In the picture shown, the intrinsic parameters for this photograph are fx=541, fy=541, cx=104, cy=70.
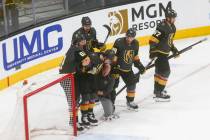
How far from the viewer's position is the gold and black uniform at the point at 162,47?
701cm

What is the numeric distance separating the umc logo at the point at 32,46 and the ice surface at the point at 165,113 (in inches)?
13.9

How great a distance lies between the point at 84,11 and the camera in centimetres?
946

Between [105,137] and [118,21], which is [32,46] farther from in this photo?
[105,137]

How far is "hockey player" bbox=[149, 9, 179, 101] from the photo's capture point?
7.01m

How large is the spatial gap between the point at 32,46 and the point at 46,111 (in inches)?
114

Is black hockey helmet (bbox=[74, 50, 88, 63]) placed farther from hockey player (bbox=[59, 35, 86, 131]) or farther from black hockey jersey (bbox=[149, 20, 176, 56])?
black hockey jersey (bbox=[149, 20, 176, 56])

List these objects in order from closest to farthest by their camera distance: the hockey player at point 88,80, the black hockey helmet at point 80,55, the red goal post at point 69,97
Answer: the red goal post at point 69,97 → the black hockey helmet at point 80,55 → the hockey player at point 88,80

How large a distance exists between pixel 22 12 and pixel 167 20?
9.09 ft

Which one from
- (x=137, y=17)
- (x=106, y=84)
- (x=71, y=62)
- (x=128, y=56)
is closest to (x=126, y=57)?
(x=128, y=56)

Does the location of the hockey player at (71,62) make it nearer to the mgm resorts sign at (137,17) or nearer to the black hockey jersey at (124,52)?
the black hockey jersey at (124,52)

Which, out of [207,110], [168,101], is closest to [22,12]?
[168,101]

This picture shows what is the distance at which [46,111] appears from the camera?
5.84 metres

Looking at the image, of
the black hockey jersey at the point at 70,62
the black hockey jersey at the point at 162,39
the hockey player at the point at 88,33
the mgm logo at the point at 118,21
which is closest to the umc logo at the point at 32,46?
the mgm logo at the point at 118,21

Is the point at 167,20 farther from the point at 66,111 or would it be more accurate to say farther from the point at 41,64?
the point at 41,64
